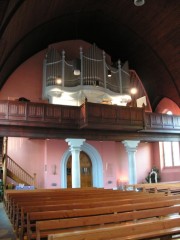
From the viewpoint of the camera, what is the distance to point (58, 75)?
43.9 ft

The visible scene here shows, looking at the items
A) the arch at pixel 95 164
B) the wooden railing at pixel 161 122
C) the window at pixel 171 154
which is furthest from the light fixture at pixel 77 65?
the window at pixel 171 154

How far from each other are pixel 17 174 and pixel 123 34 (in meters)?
10.1

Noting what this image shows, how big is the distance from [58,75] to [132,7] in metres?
5.15

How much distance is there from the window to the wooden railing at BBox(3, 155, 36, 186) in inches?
359

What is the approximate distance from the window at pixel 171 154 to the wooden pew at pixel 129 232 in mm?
14036

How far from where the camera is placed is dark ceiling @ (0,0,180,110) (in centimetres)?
1193

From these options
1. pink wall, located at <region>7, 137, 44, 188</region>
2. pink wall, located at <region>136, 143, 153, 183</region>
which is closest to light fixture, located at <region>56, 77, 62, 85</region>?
pink wall, located at <region>7, 137, 44, 188</region>

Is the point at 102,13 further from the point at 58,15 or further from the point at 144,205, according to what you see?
the point at 144,205

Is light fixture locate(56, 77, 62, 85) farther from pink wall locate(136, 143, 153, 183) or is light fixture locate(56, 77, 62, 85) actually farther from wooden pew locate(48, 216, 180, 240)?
wooden pew locate(48, 216, 180, 240)

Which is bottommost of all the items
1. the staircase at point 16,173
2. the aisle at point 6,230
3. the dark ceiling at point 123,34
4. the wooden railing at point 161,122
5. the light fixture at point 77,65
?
the aisle at point 6,230

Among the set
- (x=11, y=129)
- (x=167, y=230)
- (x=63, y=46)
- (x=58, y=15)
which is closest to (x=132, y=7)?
(x=58, y=15)

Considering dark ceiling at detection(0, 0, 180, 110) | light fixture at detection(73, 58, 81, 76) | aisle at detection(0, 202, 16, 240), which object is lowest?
aisle at detection(0, 202, 16, 240)

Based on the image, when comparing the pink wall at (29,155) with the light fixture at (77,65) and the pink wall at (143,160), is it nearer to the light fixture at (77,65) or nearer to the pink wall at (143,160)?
the light fixture at (77,65)

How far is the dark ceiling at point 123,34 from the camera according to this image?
470 inches
